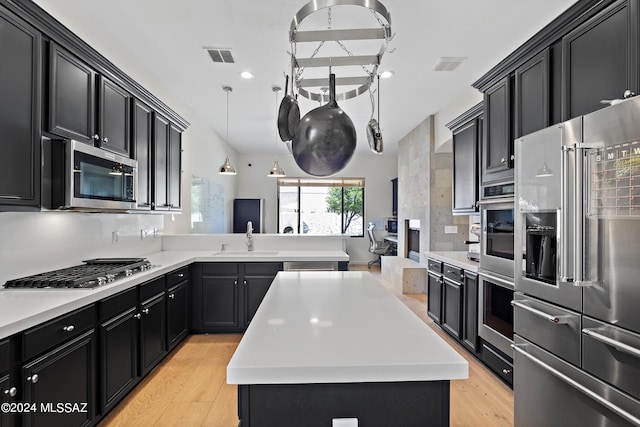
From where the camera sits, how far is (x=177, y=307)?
3260mm

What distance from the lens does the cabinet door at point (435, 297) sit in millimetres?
3766

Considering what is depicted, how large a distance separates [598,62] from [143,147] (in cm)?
334

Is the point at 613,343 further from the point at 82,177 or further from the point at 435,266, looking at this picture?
the point at 82,177

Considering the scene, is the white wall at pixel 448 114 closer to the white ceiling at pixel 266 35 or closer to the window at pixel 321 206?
the white ceiling at pixel 266 35

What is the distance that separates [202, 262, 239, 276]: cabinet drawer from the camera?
3.65 m

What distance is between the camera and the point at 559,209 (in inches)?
65.2

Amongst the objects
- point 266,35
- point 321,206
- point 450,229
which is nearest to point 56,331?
point 266,35

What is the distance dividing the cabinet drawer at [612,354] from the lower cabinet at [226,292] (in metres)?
2.75

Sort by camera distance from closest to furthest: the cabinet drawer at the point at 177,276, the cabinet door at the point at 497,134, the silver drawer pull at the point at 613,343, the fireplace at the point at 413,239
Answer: the silver drawer pull at the point at 613,343 → the cabinet door at the point at 497,134 → the cabinet drawer at the point at 177,276 → the fireplace at the point at 413,239

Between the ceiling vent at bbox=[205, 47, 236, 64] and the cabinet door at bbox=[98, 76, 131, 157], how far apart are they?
90 centimetres

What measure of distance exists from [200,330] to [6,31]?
299cm

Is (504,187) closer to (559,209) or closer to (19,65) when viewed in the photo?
(559,209)

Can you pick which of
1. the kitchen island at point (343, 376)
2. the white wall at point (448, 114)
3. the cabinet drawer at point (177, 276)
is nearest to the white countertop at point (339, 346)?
the kitchen island at point (343, 376)

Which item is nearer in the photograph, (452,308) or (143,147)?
(143,147)
